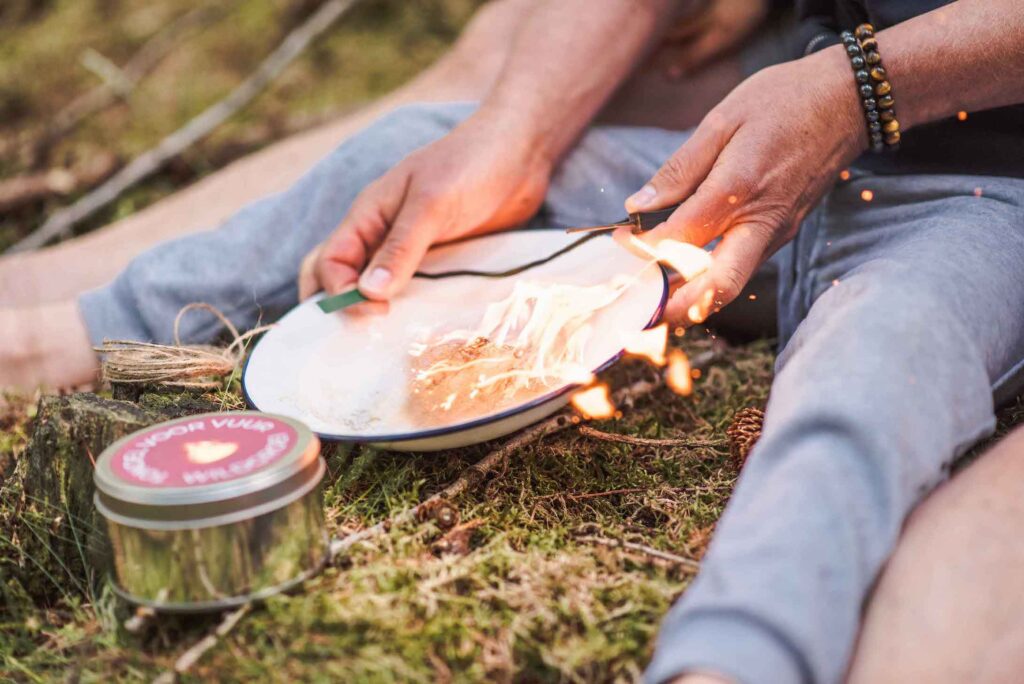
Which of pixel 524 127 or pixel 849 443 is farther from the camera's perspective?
pixel 524 127

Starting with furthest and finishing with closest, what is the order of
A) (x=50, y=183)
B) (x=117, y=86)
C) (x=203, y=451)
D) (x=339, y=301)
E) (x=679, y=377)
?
(x=117, y=86) → (x=50, y=183) → (x=679, y=377) → (x=339, y=301) → (x=203, y=451)

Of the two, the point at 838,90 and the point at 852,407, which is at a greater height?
the point at 838,90

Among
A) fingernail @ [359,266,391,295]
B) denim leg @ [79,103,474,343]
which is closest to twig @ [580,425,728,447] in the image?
fingernail @ [359,266,391,295]

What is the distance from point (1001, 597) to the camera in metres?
0.80

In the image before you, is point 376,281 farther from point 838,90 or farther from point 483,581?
point 838,90

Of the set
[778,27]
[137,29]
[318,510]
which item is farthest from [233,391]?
[137,29]

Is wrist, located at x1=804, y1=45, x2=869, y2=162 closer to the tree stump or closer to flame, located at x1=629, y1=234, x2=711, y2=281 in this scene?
flame, located at x1=629, y1=234, x2=711, y2=281

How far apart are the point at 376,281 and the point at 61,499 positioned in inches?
20.7

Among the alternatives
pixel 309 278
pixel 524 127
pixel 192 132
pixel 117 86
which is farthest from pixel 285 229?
pixel 117 86

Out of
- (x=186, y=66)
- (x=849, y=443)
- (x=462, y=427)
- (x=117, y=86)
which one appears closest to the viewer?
(x=849, y=443)

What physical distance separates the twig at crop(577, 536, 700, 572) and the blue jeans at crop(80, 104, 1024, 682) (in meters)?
0.18

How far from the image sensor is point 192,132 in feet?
9.71

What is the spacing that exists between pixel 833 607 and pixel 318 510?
20.6 inches

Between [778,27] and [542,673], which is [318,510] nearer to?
[542,673]
